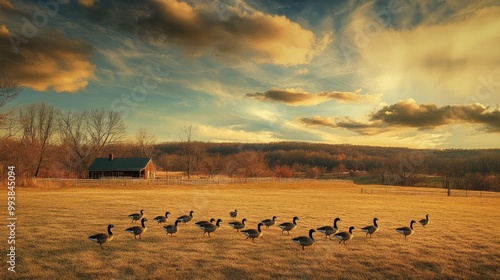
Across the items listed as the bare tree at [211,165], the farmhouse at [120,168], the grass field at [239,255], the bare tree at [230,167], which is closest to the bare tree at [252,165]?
the bare tree at [230,167]

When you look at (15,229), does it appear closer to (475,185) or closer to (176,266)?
(176,266)

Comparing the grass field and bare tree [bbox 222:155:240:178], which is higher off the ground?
bare tree [bbox 222:155:240:178]

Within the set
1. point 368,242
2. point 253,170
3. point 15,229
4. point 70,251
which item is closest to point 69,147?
point 253,170

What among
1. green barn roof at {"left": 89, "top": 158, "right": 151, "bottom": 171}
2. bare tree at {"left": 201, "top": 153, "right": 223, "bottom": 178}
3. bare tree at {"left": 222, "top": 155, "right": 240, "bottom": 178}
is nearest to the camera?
green barn roof at {"left": 89, "top": 158, "right": 151, "bottom": 171}

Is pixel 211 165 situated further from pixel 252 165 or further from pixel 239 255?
pixel 239 255

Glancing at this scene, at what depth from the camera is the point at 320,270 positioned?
12781 millimetres

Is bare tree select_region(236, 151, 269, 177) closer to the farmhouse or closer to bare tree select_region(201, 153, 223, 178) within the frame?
bare tree select_region(201, 153, 223, 178)

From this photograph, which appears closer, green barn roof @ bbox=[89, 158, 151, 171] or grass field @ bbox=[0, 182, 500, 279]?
grass field @ bbox=[0, 182, 500, 279]

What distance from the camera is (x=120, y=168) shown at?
8525cm

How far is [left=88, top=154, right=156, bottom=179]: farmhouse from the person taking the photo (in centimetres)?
8506

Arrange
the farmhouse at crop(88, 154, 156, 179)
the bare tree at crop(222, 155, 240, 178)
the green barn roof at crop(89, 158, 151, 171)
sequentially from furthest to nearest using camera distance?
the bare tree at crop(222, 155, 240, 178) → the green barn roof at crop(89, 158, 151, 171) → the farmhouse at crop(88, 154, 156, 179)

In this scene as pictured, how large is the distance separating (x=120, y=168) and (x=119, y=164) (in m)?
1.67

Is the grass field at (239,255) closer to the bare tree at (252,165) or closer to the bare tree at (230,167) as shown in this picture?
the bare tree at (230,167)

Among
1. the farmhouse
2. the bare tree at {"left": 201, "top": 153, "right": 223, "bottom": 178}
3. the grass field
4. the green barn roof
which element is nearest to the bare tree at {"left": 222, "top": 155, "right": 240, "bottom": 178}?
the bare tree at {"left": 201, "top": 153, "right": 223, "bottom": 178}
